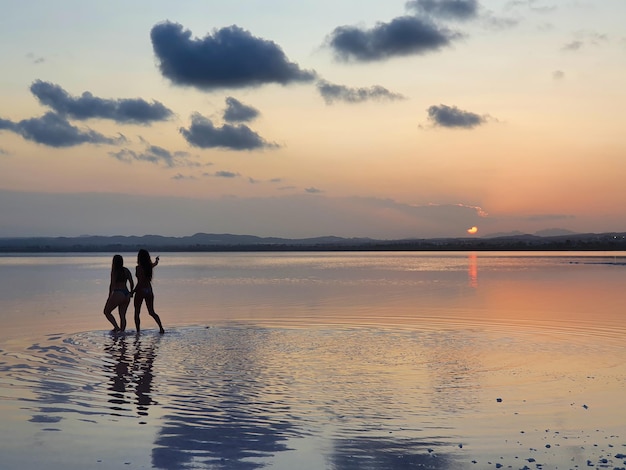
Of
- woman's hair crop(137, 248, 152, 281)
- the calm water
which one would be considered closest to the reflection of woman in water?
woman's hair crop(137, 248, 152, 281)

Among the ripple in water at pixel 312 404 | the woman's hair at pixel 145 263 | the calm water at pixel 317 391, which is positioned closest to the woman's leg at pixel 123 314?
the calm water at pixel 317 391

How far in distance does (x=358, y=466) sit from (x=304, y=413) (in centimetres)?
230

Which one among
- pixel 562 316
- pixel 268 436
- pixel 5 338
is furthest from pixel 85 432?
pixel 562 316

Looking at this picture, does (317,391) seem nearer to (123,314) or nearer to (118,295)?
(123,314)

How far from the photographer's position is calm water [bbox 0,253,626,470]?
7426 mm

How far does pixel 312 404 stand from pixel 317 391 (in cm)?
87

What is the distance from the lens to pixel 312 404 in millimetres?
9680

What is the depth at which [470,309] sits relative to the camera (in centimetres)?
2352

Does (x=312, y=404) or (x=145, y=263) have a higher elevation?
(x=145, y=263)

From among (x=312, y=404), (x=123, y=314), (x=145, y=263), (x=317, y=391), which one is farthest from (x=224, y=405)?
(x=145, y=263)

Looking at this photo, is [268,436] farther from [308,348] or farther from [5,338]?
[5,338]

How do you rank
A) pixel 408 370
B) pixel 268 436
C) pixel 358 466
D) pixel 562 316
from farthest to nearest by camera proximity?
pixel 562 316 → pixel 408 370 → pixel 268 436 → pixel 358 466

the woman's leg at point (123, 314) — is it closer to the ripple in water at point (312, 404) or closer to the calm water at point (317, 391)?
the calm water at point (317, 391)

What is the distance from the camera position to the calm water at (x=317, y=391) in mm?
7426
